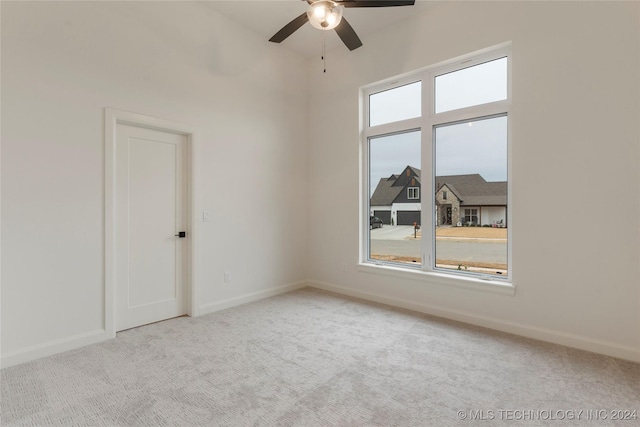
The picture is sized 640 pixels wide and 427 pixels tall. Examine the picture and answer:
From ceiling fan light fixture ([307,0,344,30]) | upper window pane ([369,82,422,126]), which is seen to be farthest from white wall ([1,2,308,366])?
ceiling fan light fixture ([307,0,344,30])

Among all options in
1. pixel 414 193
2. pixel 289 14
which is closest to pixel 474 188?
pixel 414 193

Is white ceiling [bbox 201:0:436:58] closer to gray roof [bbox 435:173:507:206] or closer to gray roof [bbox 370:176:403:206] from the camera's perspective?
gray roof [bbox 370:176:403:206]

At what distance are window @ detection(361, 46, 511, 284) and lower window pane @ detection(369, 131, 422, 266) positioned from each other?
1 cm

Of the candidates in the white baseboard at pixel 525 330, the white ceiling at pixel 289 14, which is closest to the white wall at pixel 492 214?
the white baseboard at pixel 525 330

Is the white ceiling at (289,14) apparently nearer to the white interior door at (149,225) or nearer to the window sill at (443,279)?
the white interior door at (149,225)

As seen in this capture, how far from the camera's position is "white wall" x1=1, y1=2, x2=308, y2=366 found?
A: 256 centimetres

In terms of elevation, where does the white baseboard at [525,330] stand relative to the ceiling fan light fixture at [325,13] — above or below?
below

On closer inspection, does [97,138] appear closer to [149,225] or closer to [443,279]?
[149,225]

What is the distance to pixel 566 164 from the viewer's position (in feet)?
9.48

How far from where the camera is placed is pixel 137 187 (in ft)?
10.8

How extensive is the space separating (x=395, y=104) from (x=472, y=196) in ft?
5.29

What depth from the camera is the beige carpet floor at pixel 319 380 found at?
1.92 metres

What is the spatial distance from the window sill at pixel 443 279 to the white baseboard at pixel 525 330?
301mm

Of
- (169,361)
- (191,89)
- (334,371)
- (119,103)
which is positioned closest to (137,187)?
(119,103)
